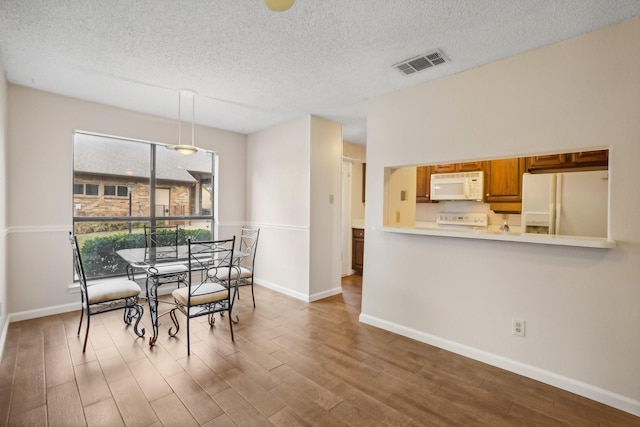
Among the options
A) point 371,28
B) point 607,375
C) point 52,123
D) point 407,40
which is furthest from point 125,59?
point 607,375

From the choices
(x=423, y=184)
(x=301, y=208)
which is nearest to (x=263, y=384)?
(x=301, y=208)

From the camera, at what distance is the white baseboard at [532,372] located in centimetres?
194

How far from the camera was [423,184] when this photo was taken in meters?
5.08

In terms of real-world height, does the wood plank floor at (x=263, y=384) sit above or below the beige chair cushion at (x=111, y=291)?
below

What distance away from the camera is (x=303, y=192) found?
163 inches

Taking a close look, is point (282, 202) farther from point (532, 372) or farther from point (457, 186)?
point (532, 372)

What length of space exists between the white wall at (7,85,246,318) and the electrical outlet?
4.63 meters

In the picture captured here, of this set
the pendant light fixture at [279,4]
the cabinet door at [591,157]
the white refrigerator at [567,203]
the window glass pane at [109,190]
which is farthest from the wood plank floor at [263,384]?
the cabinet door at [591,157]

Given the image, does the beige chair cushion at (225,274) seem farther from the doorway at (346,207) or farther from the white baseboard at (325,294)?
the doorway at (346,207)

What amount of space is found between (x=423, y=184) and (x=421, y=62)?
2.84m

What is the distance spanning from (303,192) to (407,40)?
7.69 feet

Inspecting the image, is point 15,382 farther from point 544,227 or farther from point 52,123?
point 544,227

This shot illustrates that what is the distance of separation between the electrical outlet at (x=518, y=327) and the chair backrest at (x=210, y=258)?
2.36 metres

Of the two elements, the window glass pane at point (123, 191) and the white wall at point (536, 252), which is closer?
the white wall at point (536, 252)
